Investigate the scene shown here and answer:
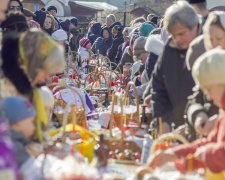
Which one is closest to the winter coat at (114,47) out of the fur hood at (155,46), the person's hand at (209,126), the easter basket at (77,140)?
the fur hood at (155,46)

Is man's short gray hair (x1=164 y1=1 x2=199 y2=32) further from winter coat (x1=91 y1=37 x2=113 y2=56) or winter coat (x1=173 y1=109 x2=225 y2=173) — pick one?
winter coat (x1=91 y1=37 x2=113 y2=56)

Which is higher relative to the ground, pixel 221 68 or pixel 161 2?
pixel 221 68

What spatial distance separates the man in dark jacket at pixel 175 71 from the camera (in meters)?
5.07

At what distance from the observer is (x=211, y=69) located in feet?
13.2

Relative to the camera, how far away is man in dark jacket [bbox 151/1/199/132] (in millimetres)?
5070

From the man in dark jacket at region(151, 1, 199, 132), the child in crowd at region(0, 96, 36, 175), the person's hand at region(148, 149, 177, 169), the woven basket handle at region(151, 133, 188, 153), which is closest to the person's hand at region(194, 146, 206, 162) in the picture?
the person's hand at region(148, 149, 177, 169)

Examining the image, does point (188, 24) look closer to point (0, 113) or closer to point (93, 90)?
point (0, 113)

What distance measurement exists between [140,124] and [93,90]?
3.68 m

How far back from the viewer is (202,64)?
161 inches

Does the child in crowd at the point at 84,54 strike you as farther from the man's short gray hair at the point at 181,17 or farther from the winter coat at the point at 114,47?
the man's short gray hair at the point at 181,17

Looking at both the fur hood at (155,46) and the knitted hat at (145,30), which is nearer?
the fur hood at (155,46)

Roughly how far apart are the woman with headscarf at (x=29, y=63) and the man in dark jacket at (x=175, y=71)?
1067mm

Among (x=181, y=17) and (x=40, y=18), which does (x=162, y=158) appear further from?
(x=40, y=18)

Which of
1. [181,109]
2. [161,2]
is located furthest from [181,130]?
[161,2]
